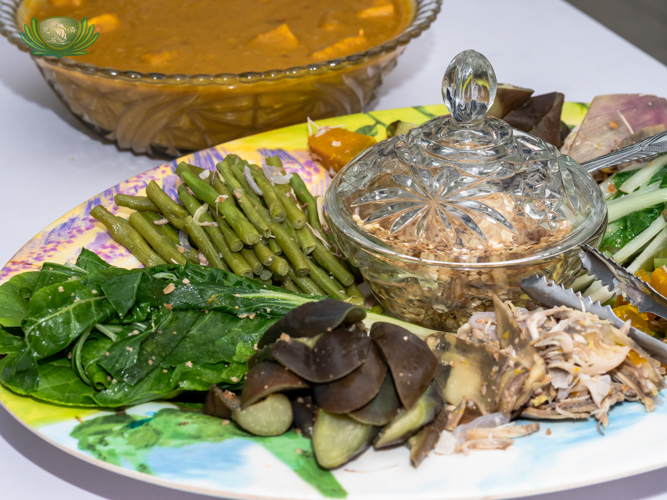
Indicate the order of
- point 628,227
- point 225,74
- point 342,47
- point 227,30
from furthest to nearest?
point 227,30
point 342,47
point 225,74
point 628,227

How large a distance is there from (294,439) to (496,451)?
1.76 ft

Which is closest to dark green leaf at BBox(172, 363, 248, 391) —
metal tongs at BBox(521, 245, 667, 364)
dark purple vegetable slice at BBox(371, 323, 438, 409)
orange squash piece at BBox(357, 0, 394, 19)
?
dark purple vegetable slice at BBox(371, 323, 438, 409)

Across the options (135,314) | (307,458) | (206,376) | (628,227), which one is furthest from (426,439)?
(628,227)

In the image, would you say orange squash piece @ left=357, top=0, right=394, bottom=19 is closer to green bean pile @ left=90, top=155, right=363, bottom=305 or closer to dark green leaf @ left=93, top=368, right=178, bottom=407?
green bean pile @ left=90, top=155, right=363, bottom=305

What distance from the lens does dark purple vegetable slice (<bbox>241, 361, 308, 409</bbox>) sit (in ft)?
5.73

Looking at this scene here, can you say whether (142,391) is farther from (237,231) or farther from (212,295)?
(237,231)

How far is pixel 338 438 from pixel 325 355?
21 cm

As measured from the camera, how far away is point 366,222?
2346 mm

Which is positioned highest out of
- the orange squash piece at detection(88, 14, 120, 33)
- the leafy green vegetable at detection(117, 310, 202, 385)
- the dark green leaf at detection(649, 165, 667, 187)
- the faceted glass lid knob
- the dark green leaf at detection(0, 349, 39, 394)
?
the orange squash piece at detection(88, 14, 120, 33)

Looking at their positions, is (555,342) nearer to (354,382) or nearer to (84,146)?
(354,382)

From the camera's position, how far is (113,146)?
3906mm

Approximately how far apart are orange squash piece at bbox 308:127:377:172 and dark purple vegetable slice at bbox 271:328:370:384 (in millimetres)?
1470

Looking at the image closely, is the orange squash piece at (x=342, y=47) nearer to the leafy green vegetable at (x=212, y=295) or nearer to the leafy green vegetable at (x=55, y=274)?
the leafy green vegetable at (x=212, y=295)

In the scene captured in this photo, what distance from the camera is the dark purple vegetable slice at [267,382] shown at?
175 centimetres
